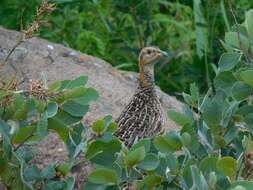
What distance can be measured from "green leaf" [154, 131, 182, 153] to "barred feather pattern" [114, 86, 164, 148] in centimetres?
165

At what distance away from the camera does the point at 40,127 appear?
3.32 m

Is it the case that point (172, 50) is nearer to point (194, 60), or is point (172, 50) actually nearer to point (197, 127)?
point (194, 60)

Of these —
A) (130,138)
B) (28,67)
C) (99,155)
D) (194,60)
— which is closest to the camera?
(99,155)

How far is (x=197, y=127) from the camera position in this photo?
357 cm

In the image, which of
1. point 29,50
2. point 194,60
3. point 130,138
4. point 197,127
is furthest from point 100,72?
point 197,127

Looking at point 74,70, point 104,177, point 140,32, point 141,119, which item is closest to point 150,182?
point 104,177

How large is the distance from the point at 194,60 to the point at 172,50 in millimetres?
592

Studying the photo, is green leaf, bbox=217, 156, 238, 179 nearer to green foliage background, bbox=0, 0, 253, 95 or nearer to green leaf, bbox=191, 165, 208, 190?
green leaf, bbox=191, 165, 208, 190

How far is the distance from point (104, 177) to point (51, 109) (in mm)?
308

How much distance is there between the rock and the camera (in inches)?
252

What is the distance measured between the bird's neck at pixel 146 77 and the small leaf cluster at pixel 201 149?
2240 millimetres

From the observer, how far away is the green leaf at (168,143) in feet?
11.2

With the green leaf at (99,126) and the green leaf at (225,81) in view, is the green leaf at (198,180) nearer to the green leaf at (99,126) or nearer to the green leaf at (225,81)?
the green leaf at (99,126)

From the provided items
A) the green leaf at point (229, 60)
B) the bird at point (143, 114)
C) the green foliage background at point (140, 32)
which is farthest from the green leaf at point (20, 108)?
the green foliage background at point (140, 32)
